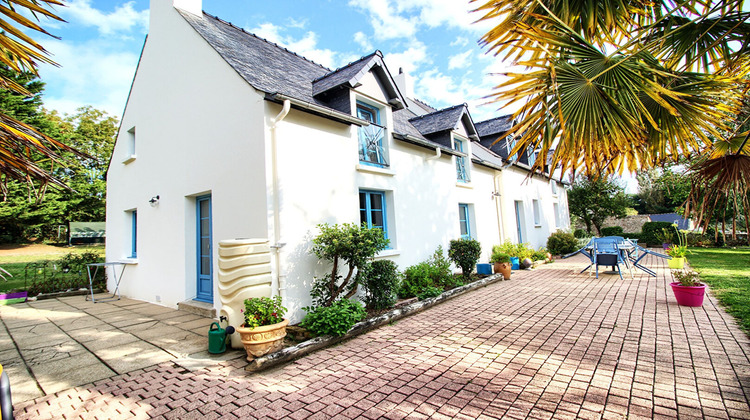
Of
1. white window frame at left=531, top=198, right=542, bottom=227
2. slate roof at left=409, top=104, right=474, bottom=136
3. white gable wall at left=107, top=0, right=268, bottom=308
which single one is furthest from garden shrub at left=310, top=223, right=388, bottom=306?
white window frame at left=531, top=198, right=542, bottom=227

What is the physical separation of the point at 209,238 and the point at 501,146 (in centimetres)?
1295

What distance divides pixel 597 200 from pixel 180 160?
24.1m

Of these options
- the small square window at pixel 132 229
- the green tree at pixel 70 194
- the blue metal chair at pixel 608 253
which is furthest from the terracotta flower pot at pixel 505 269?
the green tree at pixel 70 194

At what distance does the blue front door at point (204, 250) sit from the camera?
6.97m

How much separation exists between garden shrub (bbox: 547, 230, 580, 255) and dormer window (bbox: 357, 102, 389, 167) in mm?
12396

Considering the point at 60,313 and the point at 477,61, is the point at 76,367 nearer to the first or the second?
the point at 60,313

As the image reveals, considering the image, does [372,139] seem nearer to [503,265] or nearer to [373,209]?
[373,209]

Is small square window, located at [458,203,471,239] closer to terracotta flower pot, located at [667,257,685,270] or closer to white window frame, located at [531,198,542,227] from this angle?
terracotta flower pot, located at [667,257,685,270]

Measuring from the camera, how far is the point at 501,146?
15.3 metres

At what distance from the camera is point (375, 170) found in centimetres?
768

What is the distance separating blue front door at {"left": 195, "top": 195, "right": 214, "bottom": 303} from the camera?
274 inches

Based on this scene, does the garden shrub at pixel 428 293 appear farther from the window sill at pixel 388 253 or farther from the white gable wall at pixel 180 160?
the white gable wall at pixel 180 160

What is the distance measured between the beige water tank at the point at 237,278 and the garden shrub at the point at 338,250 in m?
1.20

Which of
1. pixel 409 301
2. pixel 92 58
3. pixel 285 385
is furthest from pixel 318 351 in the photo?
pixel 92 58
